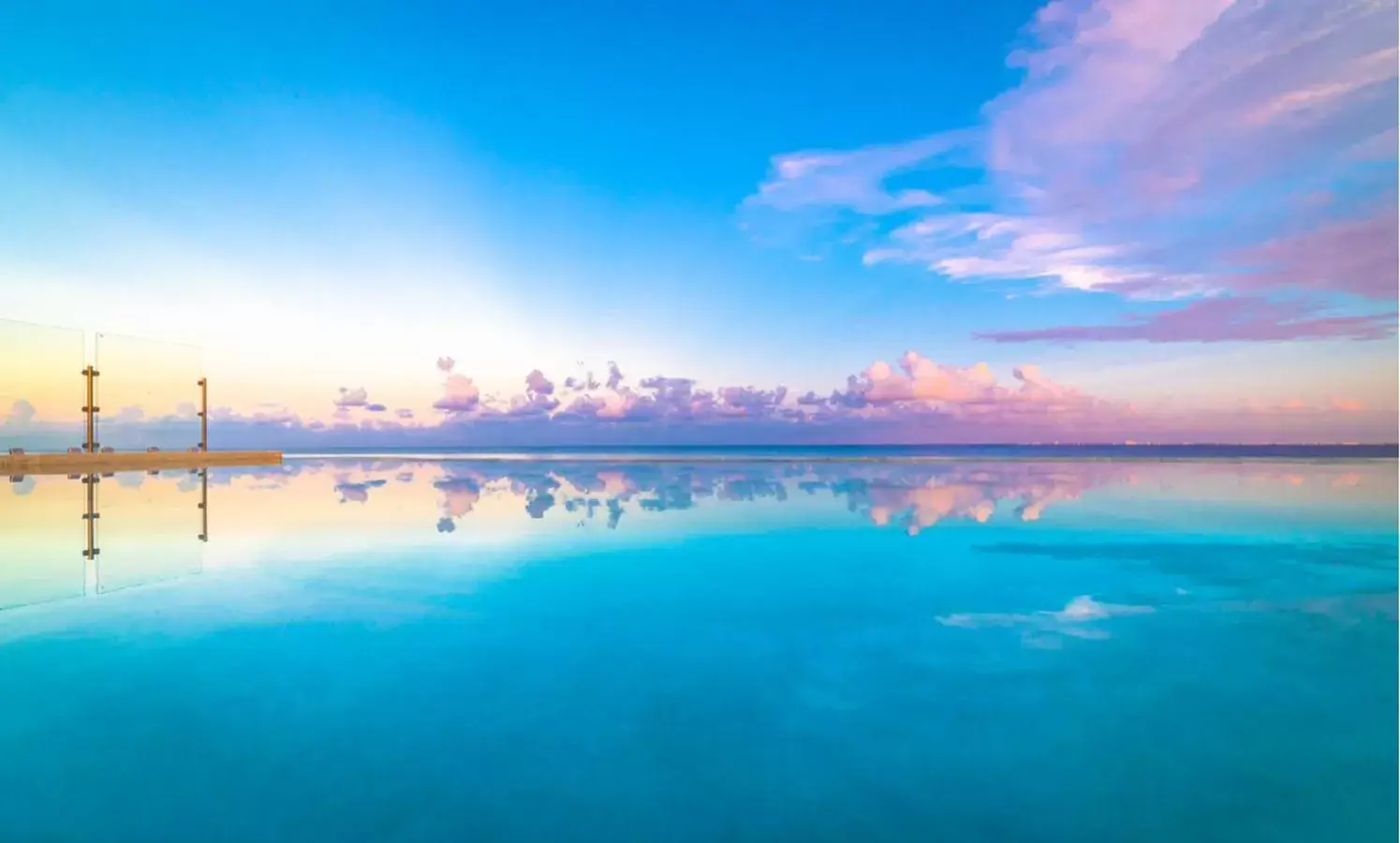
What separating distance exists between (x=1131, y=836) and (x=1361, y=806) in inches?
56.4

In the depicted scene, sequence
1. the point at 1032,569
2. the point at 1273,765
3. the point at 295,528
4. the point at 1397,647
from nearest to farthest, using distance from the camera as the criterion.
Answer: the point at 1273,765
the point at 1397,647
the point at 1032,569
the point at 295,528

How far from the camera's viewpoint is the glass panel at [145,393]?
900 inches

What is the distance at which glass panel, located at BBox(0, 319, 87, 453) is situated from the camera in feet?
65.3

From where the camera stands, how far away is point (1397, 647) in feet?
20.9

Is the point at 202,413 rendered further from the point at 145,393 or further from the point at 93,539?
the point at 93,539

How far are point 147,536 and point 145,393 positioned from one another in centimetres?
1589

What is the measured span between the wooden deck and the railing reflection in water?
1.23 meters

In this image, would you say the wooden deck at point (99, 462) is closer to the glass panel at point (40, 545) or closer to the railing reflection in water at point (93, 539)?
the railing reflection in water at point (93, 539)

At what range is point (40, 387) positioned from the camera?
20.6 m

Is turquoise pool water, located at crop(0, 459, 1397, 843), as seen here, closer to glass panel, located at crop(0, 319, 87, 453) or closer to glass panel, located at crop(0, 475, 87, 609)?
glass panel, located at crop(0, 475, 87, 609)

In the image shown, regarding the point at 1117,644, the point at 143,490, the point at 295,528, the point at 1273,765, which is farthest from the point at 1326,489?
the point at 143,490

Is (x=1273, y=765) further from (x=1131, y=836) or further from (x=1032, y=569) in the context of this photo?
(x=1032, y=569)

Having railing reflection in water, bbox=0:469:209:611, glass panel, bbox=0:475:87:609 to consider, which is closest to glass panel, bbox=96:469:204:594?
railing reflection in water, bbox=0:469:209:611

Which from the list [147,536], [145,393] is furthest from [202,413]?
[147,536]
